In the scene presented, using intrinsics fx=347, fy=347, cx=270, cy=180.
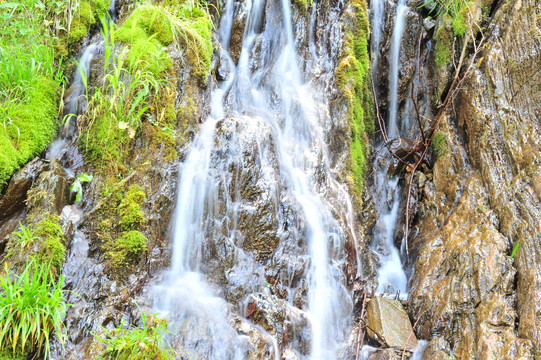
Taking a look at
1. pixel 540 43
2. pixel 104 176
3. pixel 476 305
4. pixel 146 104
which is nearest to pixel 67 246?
pixel 104 176

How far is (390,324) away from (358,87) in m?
3.48

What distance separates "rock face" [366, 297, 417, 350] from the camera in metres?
3.69

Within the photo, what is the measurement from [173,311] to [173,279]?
1.16 ft

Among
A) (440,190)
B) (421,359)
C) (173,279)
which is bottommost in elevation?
(421,359)

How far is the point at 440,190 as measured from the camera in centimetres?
485

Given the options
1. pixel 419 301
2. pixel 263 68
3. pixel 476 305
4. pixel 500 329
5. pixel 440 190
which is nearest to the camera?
pixel 500 329

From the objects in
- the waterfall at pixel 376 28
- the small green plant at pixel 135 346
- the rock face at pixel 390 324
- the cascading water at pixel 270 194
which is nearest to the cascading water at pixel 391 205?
the waterfall at pixel 376 28

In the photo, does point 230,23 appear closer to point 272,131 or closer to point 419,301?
point 272,131

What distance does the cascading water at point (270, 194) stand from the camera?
3.49 m

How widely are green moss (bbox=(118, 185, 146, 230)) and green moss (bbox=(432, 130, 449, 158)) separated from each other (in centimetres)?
410

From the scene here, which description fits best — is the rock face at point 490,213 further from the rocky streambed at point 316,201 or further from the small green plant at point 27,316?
the small green plant at point 27,316

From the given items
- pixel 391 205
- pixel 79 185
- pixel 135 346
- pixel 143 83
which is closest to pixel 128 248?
pixel 79 185

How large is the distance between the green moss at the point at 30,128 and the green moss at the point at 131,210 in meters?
1.06

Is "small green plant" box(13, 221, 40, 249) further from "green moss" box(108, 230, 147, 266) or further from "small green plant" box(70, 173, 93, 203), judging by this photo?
"green moss" box(108, 230, 147, 266)
